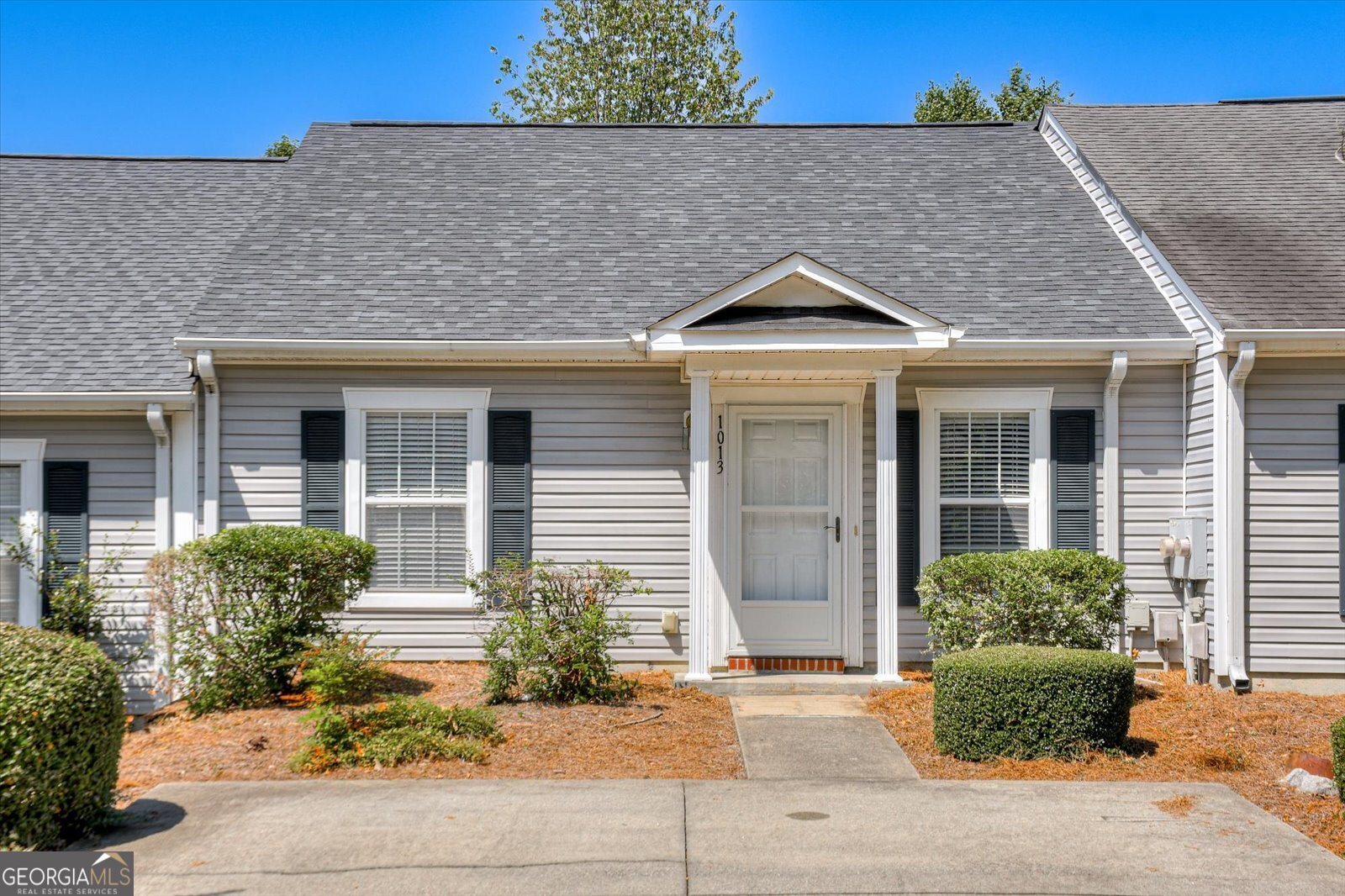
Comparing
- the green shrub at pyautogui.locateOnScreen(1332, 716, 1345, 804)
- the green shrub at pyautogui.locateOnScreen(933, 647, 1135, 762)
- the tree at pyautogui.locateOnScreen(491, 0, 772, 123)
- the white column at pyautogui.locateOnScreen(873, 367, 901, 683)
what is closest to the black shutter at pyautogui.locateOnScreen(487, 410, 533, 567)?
the white column at pyautogui.locateOnScreen(873, 367, 901, 683)

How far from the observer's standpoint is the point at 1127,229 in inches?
428

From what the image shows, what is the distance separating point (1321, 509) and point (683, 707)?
5255mm

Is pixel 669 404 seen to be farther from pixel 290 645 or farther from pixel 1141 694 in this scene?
pixel 1141 694

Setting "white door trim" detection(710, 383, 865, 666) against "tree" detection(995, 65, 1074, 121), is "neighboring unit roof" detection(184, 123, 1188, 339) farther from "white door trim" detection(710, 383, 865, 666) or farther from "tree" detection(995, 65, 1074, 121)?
"tree" detection(995, 65, 1074, 121)

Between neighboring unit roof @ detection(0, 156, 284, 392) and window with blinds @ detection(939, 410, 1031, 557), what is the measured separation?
20.7 feet

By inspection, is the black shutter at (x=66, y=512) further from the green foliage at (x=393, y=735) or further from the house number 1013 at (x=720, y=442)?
the house number 1013 at (x=720, y=442)

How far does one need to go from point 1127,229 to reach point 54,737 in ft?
31.0

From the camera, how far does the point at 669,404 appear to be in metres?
9.93

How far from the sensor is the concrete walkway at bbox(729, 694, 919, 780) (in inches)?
266

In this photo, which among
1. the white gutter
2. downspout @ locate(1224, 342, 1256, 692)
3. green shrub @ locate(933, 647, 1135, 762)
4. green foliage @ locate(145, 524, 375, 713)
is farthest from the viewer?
the white gutter

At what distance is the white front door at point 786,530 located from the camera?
982cm

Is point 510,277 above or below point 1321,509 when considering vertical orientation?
above

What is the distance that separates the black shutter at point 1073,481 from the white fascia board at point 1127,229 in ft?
3.84

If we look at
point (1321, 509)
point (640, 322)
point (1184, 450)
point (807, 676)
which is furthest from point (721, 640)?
point (1321, 509)
